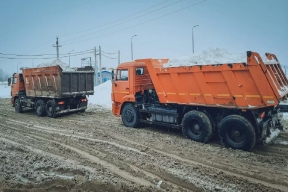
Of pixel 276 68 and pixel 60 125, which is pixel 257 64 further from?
pixel 60 125

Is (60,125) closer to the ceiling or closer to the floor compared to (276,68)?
closer to the floor

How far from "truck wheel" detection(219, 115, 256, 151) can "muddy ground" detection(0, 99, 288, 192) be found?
254 millimetres

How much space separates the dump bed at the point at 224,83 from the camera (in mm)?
5980

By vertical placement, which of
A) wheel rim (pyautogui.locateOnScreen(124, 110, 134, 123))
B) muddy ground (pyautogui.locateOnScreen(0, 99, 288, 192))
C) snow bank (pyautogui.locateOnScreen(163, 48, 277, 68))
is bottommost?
muddy ground (pyautogui.locateOnScreen(0, 99, 288, 192))

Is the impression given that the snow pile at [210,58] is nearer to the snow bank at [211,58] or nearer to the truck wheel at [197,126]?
the snow bank at [211,58]

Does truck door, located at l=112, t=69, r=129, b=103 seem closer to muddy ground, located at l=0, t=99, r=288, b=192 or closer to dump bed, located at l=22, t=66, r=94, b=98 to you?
muddy ground, located at l=0, t=99, r=288, b=192

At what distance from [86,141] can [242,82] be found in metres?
5.27

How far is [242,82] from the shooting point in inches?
250

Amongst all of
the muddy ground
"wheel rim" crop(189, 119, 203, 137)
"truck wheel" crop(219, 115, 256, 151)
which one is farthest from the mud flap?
"wheel rim" crop(189, 119, 203, 137)

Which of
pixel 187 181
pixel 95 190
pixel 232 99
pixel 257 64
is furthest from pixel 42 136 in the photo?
pixel 257 64

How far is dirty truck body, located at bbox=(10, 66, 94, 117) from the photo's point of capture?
1182cm

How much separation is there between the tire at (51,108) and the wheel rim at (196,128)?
26.0 feet

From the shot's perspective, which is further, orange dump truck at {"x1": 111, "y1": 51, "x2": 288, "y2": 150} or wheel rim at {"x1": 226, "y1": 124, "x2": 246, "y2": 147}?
wheel rim at {"x1": 226, "y1": 124, "x2": 246, "y2": 147}

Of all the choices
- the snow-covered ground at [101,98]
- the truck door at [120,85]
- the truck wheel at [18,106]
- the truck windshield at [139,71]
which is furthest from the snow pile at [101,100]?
the truck windshield at [139,71]
